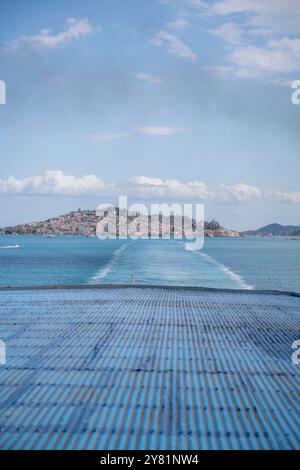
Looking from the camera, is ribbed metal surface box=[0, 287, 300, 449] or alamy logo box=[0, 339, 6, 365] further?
alamy logo box=[0, 339, 6, 365]

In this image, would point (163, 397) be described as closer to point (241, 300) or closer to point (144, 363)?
point (144, 363)

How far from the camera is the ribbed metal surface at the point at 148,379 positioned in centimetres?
497

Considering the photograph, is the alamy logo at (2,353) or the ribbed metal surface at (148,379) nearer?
the ribbed metal surface at (148,379)

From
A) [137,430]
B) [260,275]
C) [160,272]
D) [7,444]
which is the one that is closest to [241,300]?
[137,430]

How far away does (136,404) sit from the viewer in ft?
18.7

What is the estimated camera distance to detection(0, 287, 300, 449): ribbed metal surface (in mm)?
4973

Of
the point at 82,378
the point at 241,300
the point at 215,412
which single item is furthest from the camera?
the point at 241,300

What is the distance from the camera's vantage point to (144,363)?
7.21 m

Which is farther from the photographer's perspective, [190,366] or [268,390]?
[190,366]

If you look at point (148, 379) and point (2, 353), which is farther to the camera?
point (2, 353)

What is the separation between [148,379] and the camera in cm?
652

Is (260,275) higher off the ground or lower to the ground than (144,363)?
lower

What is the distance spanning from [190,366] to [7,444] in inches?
133
